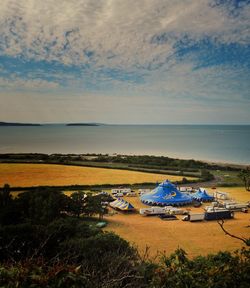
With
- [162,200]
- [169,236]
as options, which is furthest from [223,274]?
[162,200]

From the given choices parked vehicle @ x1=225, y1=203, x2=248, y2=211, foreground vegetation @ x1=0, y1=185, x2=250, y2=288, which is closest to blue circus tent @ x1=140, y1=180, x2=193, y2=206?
parked vehicle @ x1=225, y1=203, x2=248, y2=211

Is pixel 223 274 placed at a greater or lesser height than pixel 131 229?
greater

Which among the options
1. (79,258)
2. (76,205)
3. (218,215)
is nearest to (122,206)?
(76,205)

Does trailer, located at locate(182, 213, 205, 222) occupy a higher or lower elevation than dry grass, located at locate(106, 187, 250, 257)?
higher

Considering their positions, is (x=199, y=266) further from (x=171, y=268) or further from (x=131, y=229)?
(x=131, y=229)

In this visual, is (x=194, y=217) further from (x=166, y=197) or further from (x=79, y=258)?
(x=79, y=258)

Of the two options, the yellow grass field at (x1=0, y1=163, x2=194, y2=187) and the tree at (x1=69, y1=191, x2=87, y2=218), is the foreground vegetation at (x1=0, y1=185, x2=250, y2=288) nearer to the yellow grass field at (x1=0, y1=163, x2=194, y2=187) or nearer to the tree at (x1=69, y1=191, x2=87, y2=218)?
the tree at (x1=69, y1=191, x2=87, y2=218)
